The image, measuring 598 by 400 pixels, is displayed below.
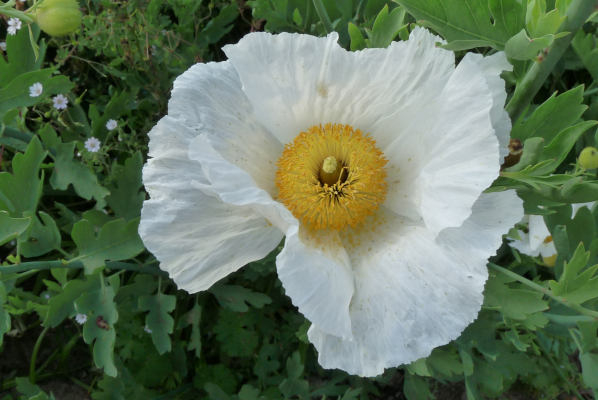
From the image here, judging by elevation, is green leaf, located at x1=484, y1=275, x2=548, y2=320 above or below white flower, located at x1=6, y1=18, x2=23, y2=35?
below

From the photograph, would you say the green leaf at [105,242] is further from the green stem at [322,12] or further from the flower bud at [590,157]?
the flower bud at [590,157]

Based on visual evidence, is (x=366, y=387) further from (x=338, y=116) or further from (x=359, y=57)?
(x=359, y=57)

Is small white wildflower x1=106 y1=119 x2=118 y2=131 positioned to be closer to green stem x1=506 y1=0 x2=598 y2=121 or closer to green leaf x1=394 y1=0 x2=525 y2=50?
green leaf x1=394 y1=0 x2=525 y2=50

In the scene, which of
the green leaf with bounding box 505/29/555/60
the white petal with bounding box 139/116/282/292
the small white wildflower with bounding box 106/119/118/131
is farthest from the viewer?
the small white wildflower with bounding box 106/119/118/131

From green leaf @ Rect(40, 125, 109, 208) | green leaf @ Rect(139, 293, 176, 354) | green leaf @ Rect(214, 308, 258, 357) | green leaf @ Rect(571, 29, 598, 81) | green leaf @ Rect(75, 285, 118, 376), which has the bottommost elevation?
green leaf @ Rect(214, 308, 258, 357)

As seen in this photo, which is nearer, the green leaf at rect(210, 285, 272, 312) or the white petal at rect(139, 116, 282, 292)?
the white petal at rect(139, 116, 282, 292)

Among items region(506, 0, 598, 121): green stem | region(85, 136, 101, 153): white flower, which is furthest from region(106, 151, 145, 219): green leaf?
region(506, 0, 598, 121): green stem

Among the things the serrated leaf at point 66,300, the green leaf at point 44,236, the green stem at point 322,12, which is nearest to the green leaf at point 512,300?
the green stem at point 322,12

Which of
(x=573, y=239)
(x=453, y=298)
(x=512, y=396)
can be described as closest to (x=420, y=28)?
(x=453, y=298)
